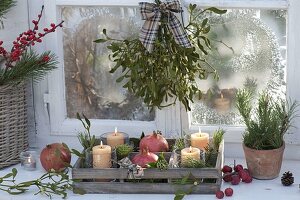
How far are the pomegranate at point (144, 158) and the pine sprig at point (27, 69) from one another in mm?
405

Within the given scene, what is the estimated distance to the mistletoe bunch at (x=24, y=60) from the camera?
2043 millimetres

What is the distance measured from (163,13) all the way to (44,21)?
0.41m

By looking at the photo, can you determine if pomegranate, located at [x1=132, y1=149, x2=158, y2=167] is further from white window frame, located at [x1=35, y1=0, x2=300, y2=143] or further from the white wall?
A: the white wall

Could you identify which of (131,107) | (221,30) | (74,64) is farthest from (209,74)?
(74,64)

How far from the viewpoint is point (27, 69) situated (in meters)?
2.07

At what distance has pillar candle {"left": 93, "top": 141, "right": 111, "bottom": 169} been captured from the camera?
193cm

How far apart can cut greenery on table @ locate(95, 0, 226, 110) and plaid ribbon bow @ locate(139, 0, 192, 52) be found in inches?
0.5

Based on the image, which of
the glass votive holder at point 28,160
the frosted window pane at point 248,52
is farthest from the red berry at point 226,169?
the glass votive holder at point 28,160

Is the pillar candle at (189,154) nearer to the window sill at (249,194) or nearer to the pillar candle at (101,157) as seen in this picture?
the window sill at (249,194)

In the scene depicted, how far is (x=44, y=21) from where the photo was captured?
2.19 meters

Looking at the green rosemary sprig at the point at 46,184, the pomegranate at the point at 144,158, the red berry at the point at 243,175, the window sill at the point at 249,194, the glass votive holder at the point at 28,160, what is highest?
the pomegranate at the point at 144,158

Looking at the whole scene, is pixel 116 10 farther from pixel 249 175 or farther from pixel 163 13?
pixel 249 175

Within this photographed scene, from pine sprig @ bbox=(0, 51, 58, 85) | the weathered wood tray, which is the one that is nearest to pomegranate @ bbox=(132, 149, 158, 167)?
the weathered wood tray

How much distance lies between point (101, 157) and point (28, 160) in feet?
0.94
